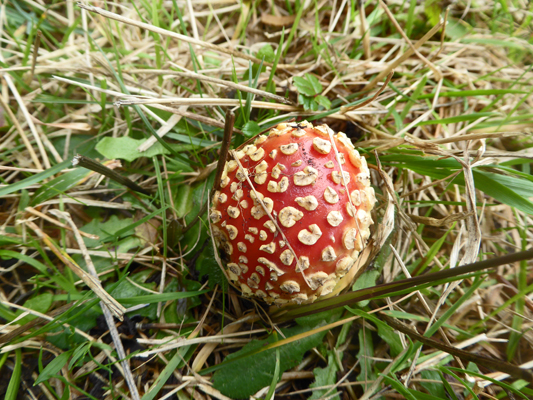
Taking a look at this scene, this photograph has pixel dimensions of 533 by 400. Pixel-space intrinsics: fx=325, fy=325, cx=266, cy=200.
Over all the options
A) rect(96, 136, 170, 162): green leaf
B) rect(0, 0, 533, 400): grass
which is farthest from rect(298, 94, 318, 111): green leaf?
rect(96, 136, 170, 162): green leaf

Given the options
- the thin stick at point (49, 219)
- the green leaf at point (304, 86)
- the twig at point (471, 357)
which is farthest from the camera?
the green leaf at point (304, 86)

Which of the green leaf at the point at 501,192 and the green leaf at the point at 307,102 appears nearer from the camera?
the green leaf at the point at 501,192

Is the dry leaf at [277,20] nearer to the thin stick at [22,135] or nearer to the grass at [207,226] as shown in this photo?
the grass at [207,226]

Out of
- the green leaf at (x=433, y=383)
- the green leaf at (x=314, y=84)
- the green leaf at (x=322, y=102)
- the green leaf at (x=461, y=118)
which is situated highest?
the green leaf at (x=314, y=84)

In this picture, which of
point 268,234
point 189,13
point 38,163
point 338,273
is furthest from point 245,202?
point 189,13

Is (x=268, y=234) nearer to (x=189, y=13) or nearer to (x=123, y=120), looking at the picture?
(x=123, y=120)

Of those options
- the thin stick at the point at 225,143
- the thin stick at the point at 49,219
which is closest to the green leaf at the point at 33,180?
the thin stick at the point at 49,219

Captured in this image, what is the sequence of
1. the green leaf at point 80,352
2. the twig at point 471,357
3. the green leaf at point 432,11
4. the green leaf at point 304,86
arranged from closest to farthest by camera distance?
1. the twig at point 471,357
2. the green leaf at point 80,352
3. the green leaf at point 304,86
4. the green leaf at point 432,11

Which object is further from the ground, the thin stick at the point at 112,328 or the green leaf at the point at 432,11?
the green leaf at the point at 432,11
